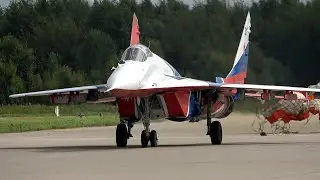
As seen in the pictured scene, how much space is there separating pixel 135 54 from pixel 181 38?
1260 cm

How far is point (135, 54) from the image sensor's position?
63.5 feet

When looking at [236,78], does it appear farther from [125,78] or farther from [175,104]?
[125,78]

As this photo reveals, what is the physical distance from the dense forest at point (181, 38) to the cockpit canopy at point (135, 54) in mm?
11145

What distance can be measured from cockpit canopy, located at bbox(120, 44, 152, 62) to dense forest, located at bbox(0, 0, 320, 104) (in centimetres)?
1114

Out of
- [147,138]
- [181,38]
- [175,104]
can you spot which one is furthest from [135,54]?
[181,38]

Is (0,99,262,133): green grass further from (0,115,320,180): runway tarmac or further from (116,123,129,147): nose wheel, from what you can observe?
(0,115,320,180): runway tarmac

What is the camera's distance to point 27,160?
1539 centimetres

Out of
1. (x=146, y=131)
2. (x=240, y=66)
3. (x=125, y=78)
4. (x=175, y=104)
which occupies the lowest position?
(x=146, y=131)

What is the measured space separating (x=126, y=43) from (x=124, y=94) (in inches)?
1105

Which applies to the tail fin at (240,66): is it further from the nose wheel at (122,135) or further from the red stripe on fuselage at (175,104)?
the nose wheel at (122,135)

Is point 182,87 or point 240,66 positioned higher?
point 240,66

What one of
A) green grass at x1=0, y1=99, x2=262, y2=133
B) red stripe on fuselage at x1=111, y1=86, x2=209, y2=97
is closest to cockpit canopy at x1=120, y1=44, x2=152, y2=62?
red stripe on fuselage at x1=111, y1=86, x2=209, y2=97

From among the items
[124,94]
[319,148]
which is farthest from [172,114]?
[319,148]

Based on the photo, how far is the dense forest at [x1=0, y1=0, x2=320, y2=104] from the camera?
31.5 m
